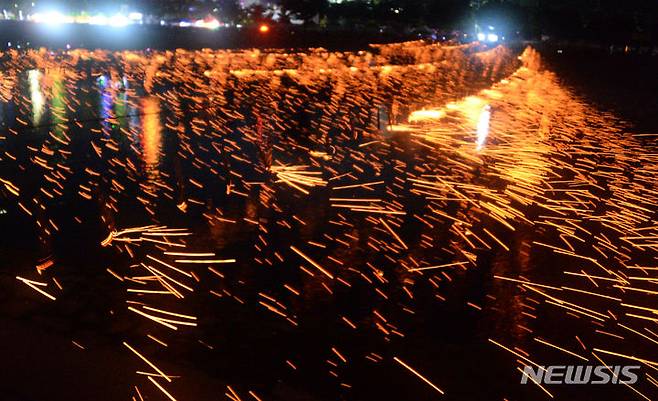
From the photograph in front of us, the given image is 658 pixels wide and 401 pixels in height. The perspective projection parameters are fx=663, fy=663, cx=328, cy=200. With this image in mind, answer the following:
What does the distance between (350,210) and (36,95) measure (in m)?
12.5

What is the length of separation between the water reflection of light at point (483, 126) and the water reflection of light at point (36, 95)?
9.42 metres

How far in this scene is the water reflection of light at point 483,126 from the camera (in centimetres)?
1406

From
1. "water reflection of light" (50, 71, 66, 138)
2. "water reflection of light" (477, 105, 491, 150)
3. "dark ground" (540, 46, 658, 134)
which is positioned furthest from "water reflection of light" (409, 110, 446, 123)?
"water reflection of light" (50, 71, 66, 138)

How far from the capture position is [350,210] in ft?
29.4

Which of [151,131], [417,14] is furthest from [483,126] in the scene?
[417,14]

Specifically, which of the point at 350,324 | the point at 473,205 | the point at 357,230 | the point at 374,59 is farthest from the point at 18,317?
the point at 374,59

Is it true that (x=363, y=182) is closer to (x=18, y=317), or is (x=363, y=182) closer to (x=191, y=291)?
(x=191, y=291)

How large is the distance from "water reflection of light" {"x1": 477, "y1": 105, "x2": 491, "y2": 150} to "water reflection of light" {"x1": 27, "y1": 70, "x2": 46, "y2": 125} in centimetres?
942

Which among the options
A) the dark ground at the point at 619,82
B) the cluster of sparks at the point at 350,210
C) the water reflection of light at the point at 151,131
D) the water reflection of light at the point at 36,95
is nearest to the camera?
the cluster of sparks at the point at 350,210

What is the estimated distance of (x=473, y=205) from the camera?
9.42m

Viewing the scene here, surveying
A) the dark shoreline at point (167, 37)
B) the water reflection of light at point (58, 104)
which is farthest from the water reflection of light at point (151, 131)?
the dark shoreline at point (167, 37)

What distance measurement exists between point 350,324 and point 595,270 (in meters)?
3.12

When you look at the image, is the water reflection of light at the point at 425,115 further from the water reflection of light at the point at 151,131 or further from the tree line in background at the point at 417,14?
the tree line in background at the point at 417,14

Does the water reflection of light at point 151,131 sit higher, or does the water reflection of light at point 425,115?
the water reflection of light at point 425,115
